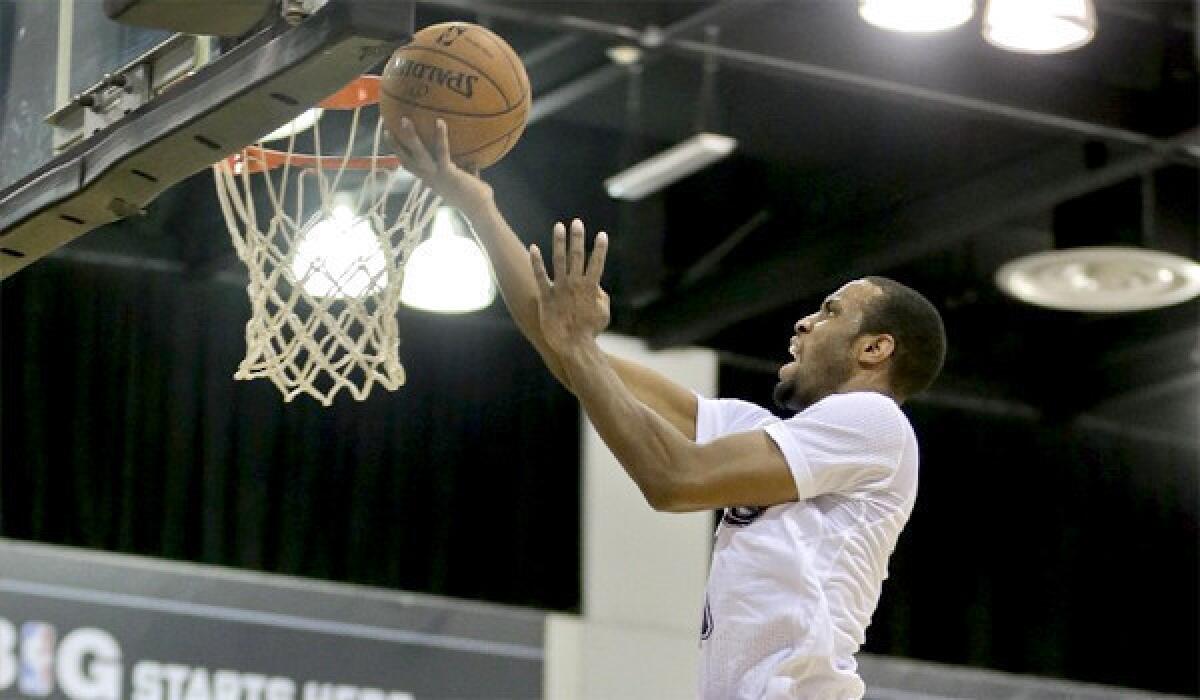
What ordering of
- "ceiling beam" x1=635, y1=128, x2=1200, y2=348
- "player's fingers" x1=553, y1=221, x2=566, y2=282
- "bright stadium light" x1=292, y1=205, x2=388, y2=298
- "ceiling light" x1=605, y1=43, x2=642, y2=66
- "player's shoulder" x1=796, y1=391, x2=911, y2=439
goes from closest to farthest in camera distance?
1. "player's fingers" x1=553, y1=221, x2=566, y2=282
2. "player's shoulder" x1=796, y1=391, x2=911, y2=439
3. "bright stadium light" x1=292, y1=205, x2=388, y2=298
4. "ceiling light" x1=605, y1=43, x2=642, y2=66
5. "ceiling beam" x1=635, y1=128, x2=1200, y2=348

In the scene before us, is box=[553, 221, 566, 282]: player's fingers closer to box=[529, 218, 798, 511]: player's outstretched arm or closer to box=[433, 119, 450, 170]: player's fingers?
box=[529, 218, 798, 511]: player's outstretched arm

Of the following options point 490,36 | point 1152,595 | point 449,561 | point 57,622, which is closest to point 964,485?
point 1152,595

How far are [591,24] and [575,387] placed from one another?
5123 mm

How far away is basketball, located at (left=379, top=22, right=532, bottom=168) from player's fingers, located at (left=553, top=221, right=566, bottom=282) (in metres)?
0.45

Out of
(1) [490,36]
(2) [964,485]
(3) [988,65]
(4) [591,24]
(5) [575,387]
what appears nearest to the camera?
(5) [575,387]

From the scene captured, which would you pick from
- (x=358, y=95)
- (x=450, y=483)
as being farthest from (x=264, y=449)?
(x=358, y=95)

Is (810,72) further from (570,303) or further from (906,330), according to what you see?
(570,303)

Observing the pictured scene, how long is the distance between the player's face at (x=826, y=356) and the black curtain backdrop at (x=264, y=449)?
256 inches

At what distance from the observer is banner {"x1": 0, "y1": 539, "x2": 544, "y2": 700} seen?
906 cm

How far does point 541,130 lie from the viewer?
10766mm

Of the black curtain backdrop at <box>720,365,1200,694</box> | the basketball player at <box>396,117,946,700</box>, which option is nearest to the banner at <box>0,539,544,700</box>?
the black curtain backdrop at <box>720,365,1200,694</box>

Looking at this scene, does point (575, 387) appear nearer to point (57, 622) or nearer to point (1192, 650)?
point (57, 622)

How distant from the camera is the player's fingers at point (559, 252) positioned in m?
3.78

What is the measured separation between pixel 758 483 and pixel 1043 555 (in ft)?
29.8
